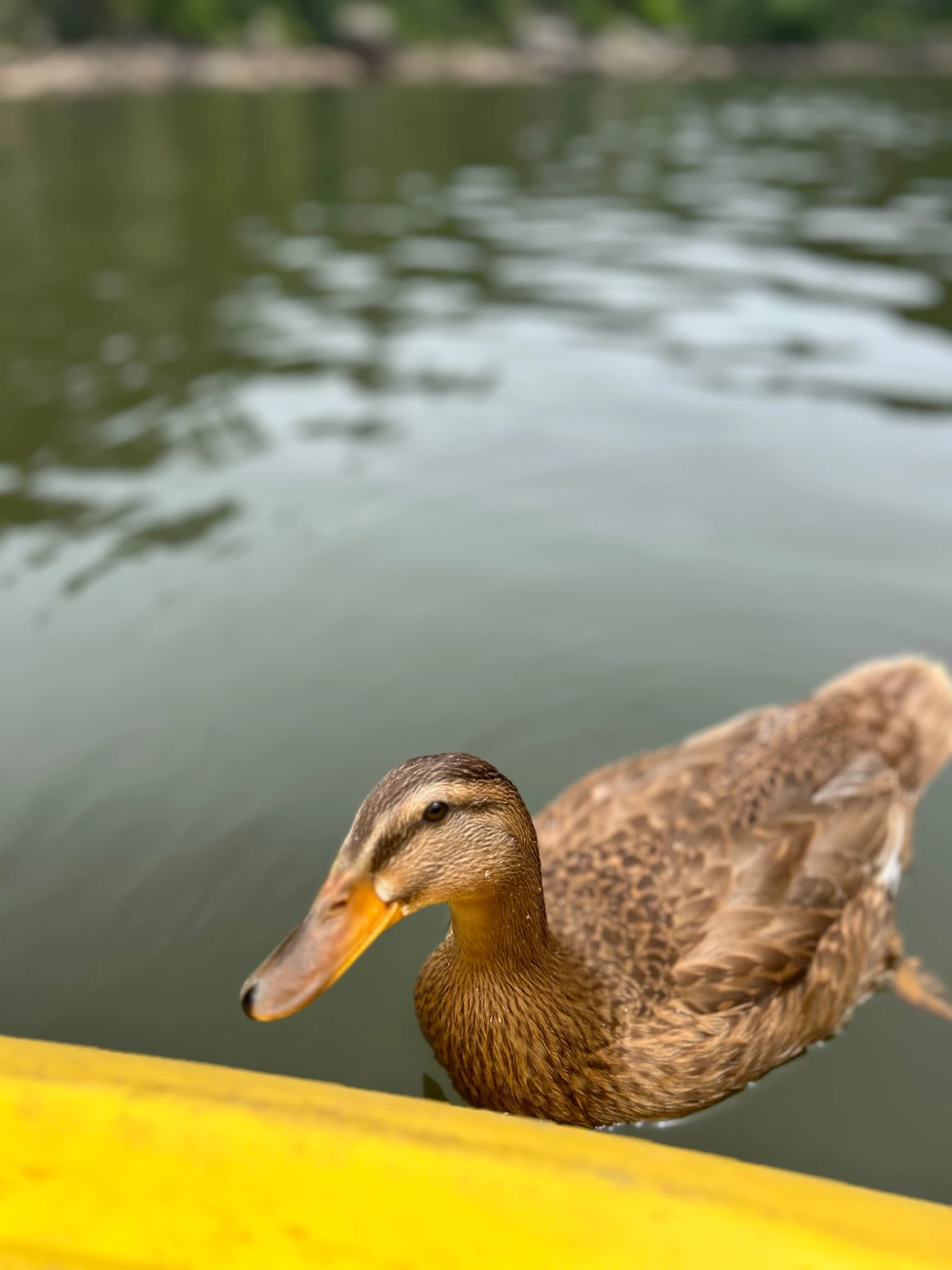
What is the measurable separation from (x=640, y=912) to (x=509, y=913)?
0.51 metres

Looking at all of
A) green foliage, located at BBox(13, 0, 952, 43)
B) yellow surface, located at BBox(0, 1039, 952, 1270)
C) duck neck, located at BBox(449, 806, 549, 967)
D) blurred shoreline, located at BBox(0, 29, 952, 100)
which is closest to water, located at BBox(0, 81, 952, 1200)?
duck neck, located at BBox(449, 806, 549, 967)

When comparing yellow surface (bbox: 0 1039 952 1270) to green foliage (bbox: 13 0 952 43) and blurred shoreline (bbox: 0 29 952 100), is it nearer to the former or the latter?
blurred shoreline (bbox: 0 29 952 100)

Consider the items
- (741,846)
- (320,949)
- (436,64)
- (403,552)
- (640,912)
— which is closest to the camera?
(320,949)

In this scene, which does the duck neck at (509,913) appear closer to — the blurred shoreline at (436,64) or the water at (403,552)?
the water at (403,552)

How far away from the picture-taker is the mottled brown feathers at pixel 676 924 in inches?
101

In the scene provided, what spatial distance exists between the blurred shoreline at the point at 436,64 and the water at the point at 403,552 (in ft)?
60.0

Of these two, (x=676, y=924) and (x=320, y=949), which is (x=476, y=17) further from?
(x=320, y=949)

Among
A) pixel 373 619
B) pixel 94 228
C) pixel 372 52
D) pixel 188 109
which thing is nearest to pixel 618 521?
pixel 373 619

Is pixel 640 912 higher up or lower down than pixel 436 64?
lower down

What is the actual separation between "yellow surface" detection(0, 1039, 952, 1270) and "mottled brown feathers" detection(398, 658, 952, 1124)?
1.99 ft

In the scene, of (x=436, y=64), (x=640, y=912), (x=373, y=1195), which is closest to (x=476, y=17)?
A: (x=436, y=64)

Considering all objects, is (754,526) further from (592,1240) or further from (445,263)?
(445,263)

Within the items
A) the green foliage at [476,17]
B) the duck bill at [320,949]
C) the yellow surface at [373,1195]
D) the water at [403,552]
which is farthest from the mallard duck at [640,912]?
the green foliage at [476,17]

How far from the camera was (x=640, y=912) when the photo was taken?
280cm
